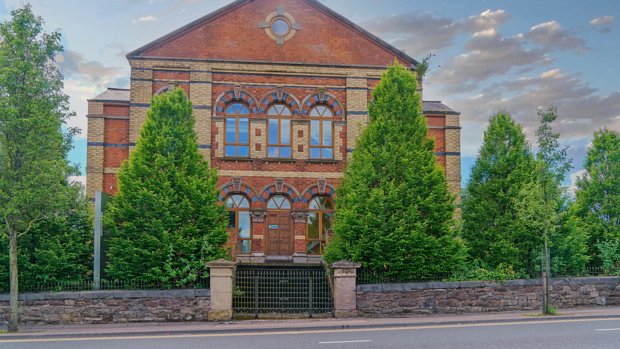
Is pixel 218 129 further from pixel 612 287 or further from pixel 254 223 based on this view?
pixel 612 287

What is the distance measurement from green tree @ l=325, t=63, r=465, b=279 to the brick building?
5.12m

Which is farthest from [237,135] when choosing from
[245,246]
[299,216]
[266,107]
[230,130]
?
[245,246]

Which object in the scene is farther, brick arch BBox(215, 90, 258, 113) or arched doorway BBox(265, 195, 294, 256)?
brick arch BBox(215, 90, 258, 113)

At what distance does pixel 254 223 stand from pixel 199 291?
880cm

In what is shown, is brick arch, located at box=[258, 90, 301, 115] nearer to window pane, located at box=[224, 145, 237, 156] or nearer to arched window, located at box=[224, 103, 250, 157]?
arched window, located at box=[224, 103, 250, 157]

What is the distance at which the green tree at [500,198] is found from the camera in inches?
870

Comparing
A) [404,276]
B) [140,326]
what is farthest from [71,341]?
[404,276]

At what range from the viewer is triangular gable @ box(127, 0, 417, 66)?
28.1 metres

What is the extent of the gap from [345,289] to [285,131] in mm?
10852

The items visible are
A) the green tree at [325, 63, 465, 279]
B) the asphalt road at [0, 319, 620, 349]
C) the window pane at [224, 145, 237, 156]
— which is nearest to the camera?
the asphalt road at [0, 319, 620, 349]

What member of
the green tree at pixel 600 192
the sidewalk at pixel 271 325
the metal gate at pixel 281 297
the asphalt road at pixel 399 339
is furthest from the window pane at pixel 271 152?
the asphalt road at pixel 399 339

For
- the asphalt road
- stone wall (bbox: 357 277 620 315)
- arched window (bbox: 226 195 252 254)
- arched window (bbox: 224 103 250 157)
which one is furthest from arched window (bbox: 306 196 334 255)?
the asphalt road

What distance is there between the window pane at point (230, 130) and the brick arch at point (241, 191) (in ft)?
6.53

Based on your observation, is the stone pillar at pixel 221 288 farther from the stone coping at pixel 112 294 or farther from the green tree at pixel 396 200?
the green tree at pixel 396 200
